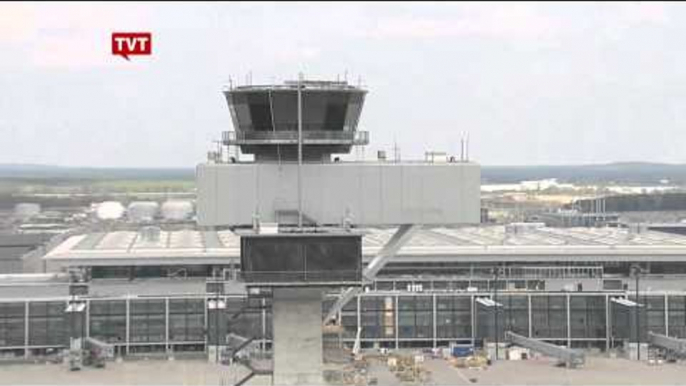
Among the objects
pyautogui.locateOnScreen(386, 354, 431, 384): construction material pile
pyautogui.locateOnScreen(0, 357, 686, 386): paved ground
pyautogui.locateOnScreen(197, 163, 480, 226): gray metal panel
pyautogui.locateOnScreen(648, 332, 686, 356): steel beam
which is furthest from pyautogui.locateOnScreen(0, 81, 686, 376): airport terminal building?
pyautogui.locateOnScreen(386, 354, 431, 384): construction material pile

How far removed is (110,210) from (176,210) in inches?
354

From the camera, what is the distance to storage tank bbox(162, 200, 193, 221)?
124319mm

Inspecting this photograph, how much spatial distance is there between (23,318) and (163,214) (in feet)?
231

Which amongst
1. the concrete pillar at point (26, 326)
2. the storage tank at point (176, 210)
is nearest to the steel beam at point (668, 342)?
the concrete pillar at point (26, 326)

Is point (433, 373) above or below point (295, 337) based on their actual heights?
below

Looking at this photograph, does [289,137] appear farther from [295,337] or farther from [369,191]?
[295,337]

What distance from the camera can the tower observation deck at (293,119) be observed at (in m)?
29.8

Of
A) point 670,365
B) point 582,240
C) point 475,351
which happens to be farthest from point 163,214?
point 670,365

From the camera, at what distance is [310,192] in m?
29.9

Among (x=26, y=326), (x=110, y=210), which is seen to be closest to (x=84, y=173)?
(x=110, y=210)

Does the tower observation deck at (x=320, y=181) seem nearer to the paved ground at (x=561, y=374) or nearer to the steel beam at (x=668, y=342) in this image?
the paved ground at (x=561, y=374)

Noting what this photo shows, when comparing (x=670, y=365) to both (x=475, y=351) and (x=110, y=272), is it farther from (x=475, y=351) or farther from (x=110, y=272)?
(x=110, y=272)

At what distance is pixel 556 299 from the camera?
5691 centimetres

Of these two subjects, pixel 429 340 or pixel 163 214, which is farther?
pixel 163 214
